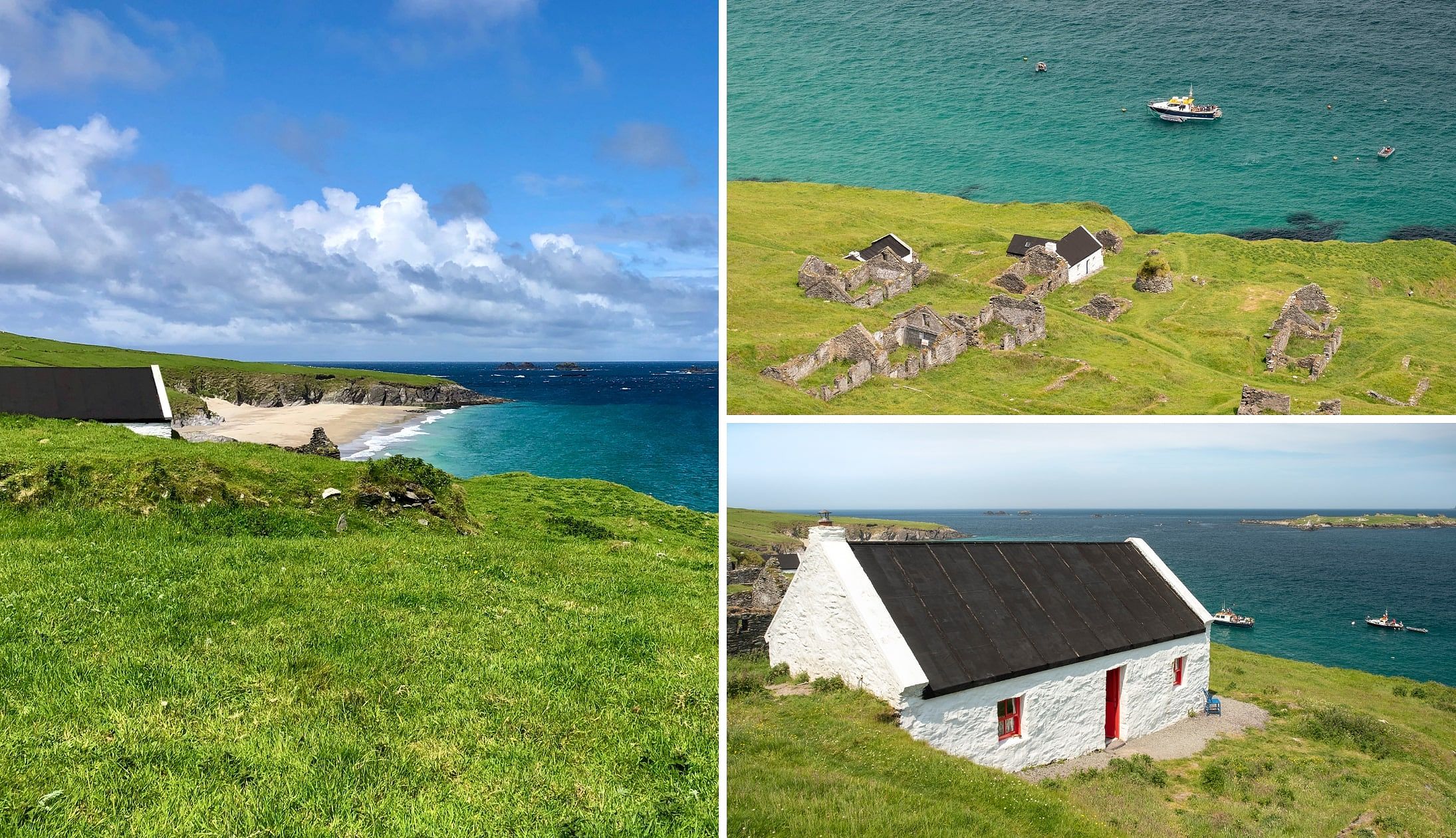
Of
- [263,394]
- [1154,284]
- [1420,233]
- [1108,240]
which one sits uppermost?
[1108,240]

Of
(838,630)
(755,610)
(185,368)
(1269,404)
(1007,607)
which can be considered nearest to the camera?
(838,630)

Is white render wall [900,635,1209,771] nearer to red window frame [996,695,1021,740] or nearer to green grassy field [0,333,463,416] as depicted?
red window frame [996,695,1021,740]

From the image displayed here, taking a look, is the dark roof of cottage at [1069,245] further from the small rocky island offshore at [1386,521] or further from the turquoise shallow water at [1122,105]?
the small rocky island offshore at [1386,521]

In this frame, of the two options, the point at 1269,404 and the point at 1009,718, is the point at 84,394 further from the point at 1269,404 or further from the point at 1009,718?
the point at 1269,404

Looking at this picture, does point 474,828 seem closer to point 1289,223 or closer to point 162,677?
point 162,677

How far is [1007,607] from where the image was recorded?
8.70 metres

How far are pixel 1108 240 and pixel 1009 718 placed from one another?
17.9 meters

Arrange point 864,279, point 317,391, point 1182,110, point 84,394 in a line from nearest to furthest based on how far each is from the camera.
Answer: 1. point 1182,110
2. point 864,279
3. point 84,394
4. point 317,391

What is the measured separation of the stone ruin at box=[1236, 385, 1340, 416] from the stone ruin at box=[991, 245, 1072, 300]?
6620 millimetres

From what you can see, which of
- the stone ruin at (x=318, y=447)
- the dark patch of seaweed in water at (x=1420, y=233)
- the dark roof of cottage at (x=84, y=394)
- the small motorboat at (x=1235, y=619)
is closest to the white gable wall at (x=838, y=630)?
the dark patch of seaweed in water at (x=1420, y=233)

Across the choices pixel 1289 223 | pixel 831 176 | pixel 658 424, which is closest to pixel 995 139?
pixel 831 176

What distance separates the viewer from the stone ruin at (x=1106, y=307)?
1816 centimetres

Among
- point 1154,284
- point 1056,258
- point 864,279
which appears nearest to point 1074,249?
point 1056,258

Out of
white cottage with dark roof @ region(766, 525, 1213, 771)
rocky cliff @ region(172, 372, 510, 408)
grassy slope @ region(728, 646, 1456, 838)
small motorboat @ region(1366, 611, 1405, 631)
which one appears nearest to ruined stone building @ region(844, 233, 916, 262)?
white cottage with dark roof @ region(766, 525, 1213, 771)
